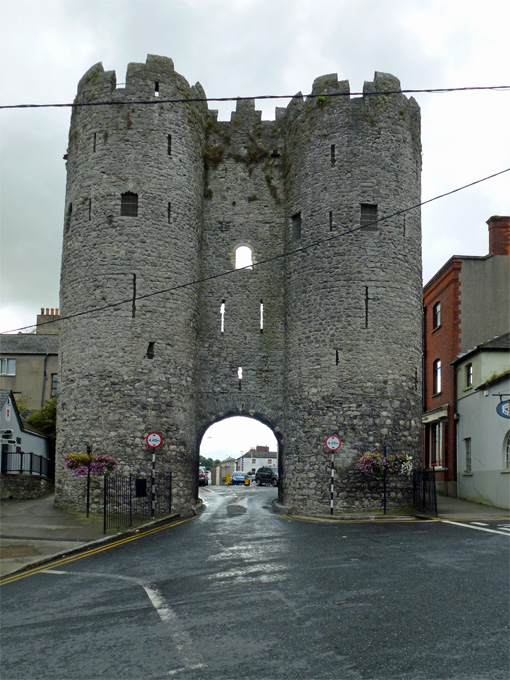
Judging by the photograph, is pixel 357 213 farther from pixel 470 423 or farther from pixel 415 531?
pixel 415 531

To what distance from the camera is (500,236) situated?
103 ft

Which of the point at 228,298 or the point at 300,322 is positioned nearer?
the point at 300,322

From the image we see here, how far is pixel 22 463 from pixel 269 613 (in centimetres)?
2363

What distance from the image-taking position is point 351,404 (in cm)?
2400

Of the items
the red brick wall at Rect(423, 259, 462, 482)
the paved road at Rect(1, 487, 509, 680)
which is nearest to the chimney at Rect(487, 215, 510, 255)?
the red brick wall at Rect(423, 259, 462, 482)

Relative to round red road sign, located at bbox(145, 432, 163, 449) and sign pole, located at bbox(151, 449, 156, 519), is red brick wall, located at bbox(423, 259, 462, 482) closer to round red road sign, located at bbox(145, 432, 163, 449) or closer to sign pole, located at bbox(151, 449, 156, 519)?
sign pole, located at bbox(151, 449, 156, 519)

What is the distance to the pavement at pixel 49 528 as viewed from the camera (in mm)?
13484

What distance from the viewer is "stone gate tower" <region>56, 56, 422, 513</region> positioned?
78.4 feet

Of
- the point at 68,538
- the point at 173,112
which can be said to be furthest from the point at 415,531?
the point at 173,112

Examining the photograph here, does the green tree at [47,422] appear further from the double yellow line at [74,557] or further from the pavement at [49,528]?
the double yellow line at [74,557]

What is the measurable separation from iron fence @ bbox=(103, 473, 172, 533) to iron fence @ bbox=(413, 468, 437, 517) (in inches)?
322

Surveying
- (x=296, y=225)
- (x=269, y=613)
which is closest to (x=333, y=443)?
(x=296, y=225)

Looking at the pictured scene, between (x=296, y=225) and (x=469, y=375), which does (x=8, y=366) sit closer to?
(x=296, y=225)

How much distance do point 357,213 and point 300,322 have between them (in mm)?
4406
